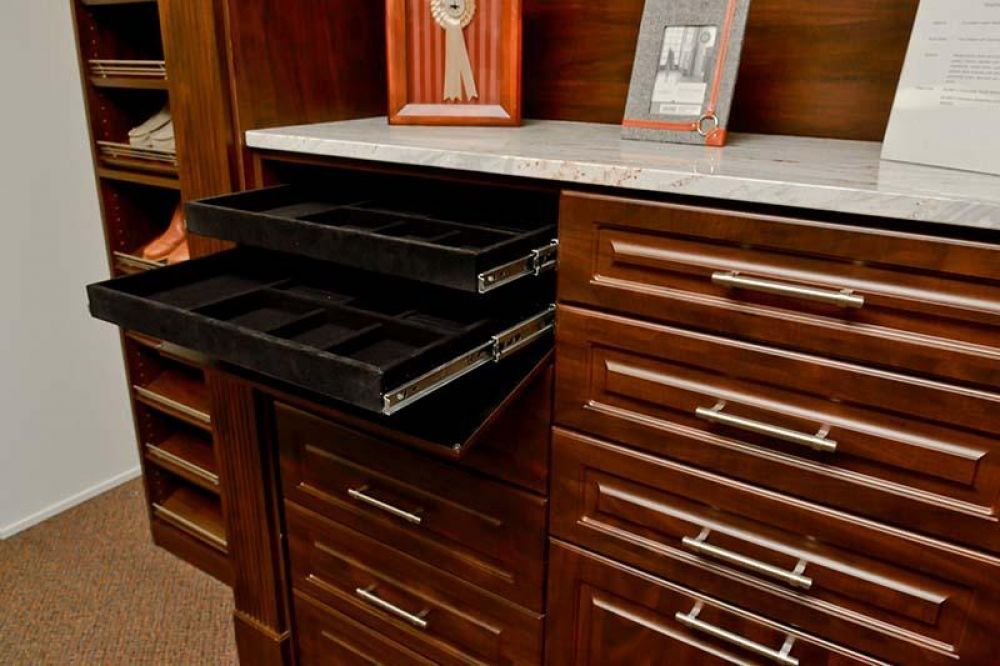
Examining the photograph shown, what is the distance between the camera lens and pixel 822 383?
82cm

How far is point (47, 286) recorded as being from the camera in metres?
1.88

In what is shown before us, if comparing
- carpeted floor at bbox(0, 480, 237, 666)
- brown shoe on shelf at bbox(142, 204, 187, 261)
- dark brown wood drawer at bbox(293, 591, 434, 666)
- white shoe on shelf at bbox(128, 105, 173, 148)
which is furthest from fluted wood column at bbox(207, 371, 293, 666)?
white shoe on shelf at bbox(128, 105, 173, 148)

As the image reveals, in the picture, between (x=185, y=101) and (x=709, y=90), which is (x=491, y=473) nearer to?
(x=709, y=90)

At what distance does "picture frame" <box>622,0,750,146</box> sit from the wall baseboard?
1804mm

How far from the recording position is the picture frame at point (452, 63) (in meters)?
1.28

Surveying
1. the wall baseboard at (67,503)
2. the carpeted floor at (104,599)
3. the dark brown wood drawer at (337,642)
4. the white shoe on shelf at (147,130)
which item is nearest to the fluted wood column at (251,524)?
the dark brown wood drawer at (337,642)

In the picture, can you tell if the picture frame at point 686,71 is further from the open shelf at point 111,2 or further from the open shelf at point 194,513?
the open shelf at point 194,513

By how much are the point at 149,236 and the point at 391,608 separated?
3.66 feet

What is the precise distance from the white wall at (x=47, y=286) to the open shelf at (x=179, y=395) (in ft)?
0.89

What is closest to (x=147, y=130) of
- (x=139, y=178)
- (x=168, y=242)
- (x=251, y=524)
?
(x=139, y=178)

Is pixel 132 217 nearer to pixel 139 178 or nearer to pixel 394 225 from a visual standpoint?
pixel 139 178

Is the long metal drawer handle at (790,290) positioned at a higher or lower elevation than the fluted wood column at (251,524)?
higher

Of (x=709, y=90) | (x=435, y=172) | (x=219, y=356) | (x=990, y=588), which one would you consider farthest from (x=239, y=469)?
(x=990, y=588)

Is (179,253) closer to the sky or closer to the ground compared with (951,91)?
closer to the ground
